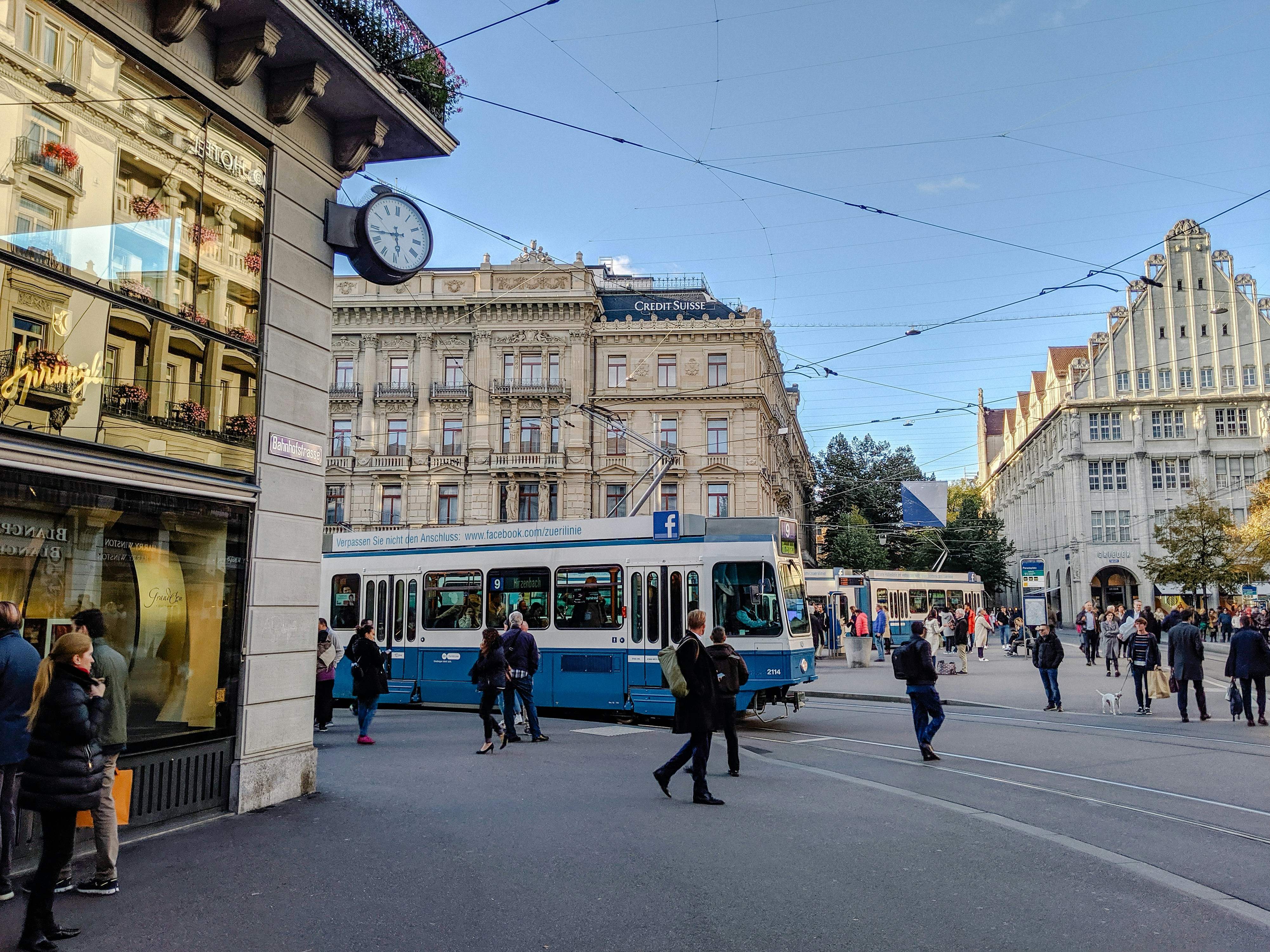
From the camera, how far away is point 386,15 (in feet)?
31.0

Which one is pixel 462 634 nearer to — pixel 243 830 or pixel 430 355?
pixel 243 830

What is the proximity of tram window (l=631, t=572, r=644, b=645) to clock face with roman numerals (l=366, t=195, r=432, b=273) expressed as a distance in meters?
7.39

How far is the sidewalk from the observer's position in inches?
734

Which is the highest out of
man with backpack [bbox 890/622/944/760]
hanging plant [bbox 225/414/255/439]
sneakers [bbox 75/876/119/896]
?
hanging plant [bbox 225/414/255/439]

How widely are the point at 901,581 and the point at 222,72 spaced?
36.7 meters

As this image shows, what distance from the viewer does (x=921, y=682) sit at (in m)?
11.4

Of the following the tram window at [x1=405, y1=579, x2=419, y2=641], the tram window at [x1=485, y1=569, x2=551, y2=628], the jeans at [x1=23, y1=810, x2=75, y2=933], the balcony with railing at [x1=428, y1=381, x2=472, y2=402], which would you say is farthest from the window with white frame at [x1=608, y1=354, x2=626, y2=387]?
the jeans at [x1=23, y1=810, x2=75, y2=933]

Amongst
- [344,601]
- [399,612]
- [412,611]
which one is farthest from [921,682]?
[344,601]

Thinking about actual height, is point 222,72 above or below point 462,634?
above

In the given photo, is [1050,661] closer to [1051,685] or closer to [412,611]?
[1051,685]

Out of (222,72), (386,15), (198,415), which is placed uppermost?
(386,15)

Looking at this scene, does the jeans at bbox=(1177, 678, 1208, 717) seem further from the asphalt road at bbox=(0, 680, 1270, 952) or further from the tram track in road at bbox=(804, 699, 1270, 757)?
the asphalt road at bbox=(0, 680, 1270, 952)

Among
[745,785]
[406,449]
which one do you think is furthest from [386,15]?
[406,449]

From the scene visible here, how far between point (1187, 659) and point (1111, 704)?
211 cm
